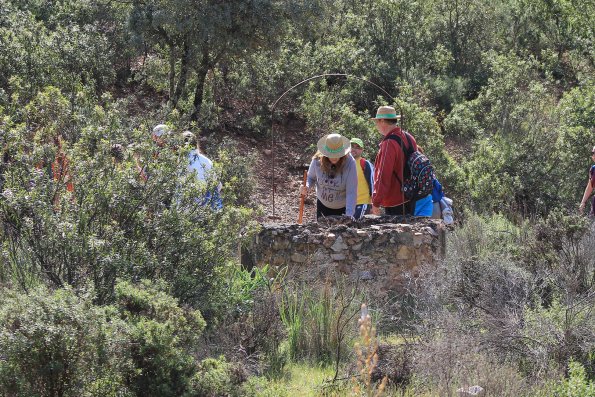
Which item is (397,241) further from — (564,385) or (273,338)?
(564,385)

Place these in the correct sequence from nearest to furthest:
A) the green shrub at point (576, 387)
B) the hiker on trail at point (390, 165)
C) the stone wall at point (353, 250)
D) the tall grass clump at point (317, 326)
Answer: the green shrub at point (576, 387) → the tall grass clump at point (317, 326) → the stone wall at point (353, 250) → the hiker on trail at point (390, 165)

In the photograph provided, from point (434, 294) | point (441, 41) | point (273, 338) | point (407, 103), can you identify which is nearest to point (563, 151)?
point (407, 103)

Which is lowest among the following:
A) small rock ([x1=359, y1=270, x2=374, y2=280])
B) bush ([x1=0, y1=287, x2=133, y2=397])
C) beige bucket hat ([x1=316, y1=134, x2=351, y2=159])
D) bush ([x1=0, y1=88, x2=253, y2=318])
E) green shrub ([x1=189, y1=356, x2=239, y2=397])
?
green shrub ([x1=189, y1=356, x2=239, y2=397])

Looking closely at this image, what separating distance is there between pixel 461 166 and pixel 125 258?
9.20m

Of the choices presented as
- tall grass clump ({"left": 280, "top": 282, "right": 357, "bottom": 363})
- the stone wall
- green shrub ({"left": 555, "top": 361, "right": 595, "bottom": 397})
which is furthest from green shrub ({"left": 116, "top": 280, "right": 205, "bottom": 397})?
the stone wall

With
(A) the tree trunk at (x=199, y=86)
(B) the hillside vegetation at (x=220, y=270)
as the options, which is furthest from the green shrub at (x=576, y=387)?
(A) the tree trunk at (x=199, y=86)

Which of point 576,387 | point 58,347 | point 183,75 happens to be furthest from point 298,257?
point 183,75

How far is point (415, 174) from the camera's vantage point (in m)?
8.06

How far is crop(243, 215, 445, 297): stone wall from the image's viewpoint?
24.8 ft

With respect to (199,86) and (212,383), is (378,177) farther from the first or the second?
(199,86)

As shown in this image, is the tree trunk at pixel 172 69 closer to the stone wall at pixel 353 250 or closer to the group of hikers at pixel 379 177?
the group of hikers at pixel 379 177

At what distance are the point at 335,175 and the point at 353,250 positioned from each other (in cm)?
74

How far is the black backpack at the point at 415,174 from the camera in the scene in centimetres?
802

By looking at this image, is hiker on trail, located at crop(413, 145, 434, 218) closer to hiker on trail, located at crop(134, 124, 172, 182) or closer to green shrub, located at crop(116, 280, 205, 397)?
hiker on trail, located at crop(134, 124, 172, 182)
